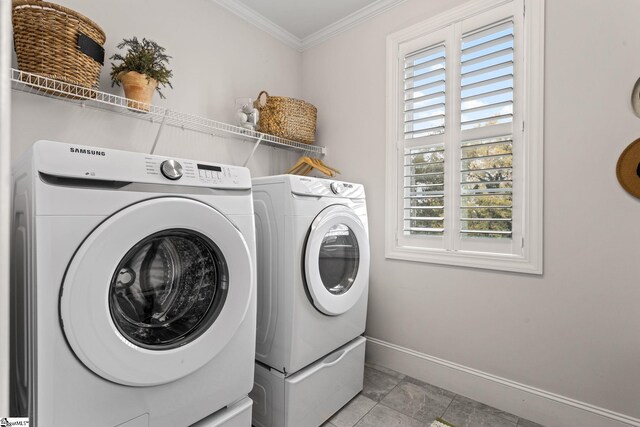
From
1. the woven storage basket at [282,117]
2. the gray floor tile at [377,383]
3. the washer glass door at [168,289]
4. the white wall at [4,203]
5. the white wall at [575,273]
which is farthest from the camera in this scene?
the woven storage basket at [282,117]

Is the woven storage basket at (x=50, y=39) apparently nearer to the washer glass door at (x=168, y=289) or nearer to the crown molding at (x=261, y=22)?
the washer glass door at (x=168, y=289)

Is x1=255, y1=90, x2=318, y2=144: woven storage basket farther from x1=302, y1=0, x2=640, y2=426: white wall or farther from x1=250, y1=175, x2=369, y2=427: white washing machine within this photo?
x1=302, y1=0, x2=640, y2=426: white wall

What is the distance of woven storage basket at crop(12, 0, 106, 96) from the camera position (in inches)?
47.1

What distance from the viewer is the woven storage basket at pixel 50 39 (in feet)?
3.92

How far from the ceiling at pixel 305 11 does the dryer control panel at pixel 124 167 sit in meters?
1.60

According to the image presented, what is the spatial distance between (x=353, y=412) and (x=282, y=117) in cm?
182

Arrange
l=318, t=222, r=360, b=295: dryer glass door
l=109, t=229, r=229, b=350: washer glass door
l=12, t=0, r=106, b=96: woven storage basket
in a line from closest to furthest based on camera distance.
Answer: l=109, t=229, r=229, b=350: washer glass door
l=12, t=0, r=106, b=96: woven storage basket
l=318, t=222, r=360, b=295: dryer glass door

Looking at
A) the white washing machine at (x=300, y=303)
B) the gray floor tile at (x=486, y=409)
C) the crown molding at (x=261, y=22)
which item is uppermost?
the crown molding at (x=261, y=22)

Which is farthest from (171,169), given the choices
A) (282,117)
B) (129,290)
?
(282,117)

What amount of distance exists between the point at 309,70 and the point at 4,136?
2671 millimetres

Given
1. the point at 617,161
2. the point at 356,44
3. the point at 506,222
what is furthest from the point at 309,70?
the point at 617,161

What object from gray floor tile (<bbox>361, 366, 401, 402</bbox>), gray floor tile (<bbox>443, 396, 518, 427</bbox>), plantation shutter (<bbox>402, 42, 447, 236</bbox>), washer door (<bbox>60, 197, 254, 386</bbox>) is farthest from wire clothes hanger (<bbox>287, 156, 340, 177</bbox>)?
gray floor tile (<bbox>443, 396, 518, 427</bbox>)

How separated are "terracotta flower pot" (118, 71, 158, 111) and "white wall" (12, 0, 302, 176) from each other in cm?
20

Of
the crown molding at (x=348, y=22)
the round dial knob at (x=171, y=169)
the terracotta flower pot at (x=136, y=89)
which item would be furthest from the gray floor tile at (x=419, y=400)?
A: the crown molding at (x=348, y=22)
